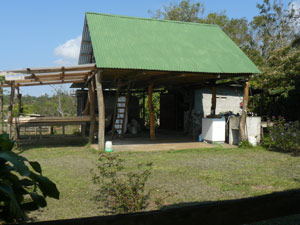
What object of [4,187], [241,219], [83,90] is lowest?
[241,219]

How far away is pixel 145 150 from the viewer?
1060 cm

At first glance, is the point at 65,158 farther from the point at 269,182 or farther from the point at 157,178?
the point at 269,182

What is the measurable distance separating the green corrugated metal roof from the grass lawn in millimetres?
3054

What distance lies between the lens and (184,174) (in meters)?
6.97

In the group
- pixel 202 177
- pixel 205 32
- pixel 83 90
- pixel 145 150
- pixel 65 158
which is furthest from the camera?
pixel 83 90

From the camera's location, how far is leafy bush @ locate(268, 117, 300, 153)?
10.1m

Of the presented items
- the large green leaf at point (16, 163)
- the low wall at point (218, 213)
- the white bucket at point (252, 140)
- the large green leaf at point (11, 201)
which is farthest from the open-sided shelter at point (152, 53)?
the low wall at point (218, 213)

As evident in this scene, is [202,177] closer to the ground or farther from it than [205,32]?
closer to the ground

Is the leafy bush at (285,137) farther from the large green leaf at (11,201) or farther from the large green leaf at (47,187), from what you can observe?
the large green leaf at (11,201)

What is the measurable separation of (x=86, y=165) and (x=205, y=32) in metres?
9.20

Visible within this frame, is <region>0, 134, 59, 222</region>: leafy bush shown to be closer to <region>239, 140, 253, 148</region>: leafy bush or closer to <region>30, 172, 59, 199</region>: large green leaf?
<region>30, 172, 59, 199</region>: large green leaf

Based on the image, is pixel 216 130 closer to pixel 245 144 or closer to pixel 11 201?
pixel 245 144

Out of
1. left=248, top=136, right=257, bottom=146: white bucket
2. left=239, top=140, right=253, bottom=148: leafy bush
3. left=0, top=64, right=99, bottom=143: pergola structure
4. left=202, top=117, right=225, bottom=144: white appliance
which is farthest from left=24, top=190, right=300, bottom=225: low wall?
left=202, top=117, right=225, bottom=144: white appliance

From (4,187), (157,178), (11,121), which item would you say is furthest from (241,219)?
(11,121)
